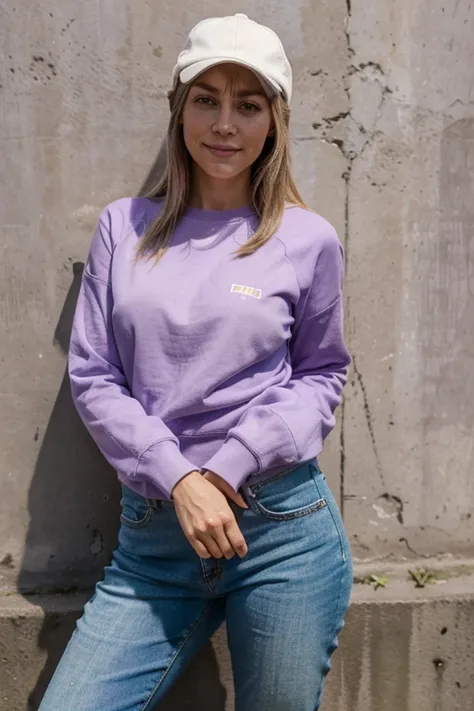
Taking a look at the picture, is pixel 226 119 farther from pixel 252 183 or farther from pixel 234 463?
pixel 234 463

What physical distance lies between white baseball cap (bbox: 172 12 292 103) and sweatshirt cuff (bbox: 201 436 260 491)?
2.74 ft

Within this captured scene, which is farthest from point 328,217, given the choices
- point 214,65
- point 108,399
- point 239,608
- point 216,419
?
point 239,608

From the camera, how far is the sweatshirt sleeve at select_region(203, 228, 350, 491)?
1796 mm

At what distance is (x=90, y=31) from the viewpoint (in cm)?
231

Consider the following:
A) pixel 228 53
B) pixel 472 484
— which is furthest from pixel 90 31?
pixel 472 484

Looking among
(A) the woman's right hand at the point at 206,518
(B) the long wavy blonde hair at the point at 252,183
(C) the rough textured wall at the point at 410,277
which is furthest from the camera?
(C) the rough textured wall at the point at 410,277

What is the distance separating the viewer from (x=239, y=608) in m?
1.87

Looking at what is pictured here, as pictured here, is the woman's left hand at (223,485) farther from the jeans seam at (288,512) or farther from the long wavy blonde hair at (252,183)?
the long wavy blonde hair at (252,183)

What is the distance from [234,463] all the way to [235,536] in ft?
0.51

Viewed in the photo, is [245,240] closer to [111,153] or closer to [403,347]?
[111,153]

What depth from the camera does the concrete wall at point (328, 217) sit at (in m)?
Answer: 2.33

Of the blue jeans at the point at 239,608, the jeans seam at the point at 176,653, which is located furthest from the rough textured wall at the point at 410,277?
the jeans seam at the point at 176,653

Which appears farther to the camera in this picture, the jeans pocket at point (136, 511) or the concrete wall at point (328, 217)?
the concrete wall at point (328, 217)

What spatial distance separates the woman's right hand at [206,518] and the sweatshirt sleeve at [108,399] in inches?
1.3
